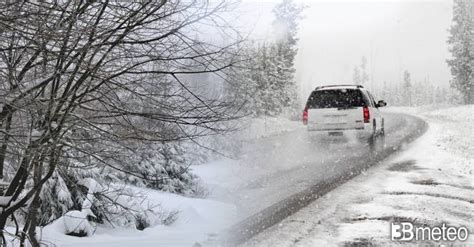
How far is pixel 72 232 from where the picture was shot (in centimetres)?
677

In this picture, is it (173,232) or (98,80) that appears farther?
(173,232)

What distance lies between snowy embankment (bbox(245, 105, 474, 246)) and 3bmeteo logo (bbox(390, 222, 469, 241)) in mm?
101

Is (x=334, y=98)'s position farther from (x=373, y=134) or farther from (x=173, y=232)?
(x=173, y=232)

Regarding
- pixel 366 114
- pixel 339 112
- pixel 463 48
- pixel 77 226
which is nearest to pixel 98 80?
pixel 77 226

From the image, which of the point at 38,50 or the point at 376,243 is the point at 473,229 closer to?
the point at 376,243

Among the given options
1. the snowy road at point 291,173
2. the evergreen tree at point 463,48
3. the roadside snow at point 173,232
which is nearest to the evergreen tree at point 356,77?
the evergreen tree at point 463,48

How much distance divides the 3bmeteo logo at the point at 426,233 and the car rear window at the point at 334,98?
9.20 metres

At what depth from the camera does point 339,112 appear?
584 inches

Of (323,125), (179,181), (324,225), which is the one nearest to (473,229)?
(324,225)

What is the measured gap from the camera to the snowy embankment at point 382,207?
5605 millimetres

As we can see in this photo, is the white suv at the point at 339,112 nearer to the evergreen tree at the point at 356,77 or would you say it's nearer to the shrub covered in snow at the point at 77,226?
the shrub covered in snow at the point at 77,226

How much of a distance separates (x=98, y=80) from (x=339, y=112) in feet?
37.2

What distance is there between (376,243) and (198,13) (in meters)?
3.09

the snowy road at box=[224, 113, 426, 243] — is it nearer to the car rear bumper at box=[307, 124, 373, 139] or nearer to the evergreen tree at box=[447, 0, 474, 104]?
the car rear bumper at box=[307, 124, 373, 139]
